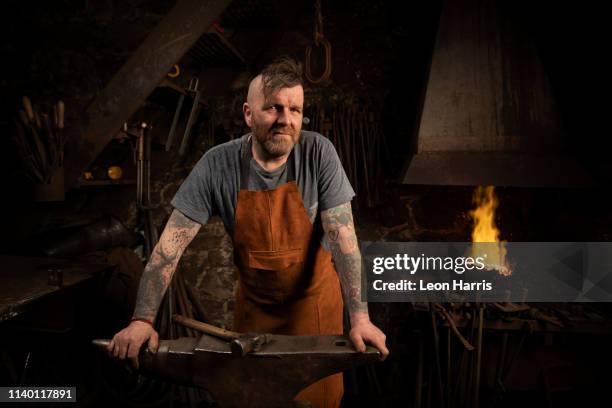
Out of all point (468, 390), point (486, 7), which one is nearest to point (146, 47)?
point (486, 7)

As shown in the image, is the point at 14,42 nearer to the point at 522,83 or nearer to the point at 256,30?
the point at 256,30

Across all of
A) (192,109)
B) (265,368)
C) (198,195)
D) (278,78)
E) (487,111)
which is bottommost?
(265,368)

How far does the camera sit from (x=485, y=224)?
11.3 feet

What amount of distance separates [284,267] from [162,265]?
2.03 feet

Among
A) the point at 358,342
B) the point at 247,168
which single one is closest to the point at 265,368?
the point at 358,342

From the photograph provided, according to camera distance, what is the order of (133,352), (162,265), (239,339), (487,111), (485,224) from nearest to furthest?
(239,339) < (133,352) < (162,265) < (487,111) < (485,224)

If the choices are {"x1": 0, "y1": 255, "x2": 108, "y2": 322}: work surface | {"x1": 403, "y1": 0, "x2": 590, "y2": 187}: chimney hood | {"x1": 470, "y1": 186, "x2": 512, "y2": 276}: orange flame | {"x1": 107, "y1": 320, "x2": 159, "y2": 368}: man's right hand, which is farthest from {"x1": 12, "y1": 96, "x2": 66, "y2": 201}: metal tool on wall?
{"x1": 470, "y1": 186, "x2": 512, "y2": 276}: orange flame

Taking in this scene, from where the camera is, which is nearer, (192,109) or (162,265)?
(162,265)

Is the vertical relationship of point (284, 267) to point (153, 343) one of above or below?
above

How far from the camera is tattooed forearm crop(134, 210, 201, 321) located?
152 centimetres

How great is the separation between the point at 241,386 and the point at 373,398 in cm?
225

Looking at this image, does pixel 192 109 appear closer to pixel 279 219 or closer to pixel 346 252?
pixel 279 219

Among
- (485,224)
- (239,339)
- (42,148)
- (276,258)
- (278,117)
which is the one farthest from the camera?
(485,224)

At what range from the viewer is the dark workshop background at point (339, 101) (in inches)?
126
